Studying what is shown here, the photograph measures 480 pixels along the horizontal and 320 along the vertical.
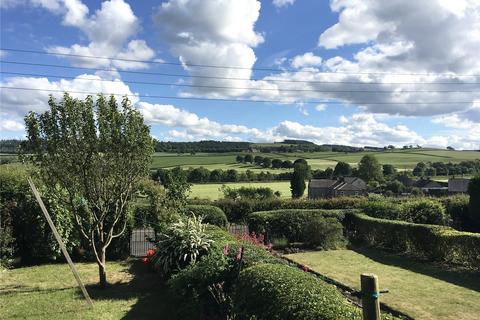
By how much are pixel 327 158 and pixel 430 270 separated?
70643 mm

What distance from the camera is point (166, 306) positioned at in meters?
8.29

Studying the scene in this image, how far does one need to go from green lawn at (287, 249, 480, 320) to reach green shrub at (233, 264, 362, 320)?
485cm

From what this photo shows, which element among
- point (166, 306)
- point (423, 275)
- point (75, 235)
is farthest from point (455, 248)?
point (75, 235)

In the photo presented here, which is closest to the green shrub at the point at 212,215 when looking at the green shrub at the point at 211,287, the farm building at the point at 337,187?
the green shrub at the point at 211,287

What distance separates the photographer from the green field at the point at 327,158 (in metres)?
63.2

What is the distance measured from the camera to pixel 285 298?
4172 mm

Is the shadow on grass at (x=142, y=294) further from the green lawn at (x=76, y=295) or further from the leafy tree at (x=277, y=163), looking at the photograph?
the leafy tree at (x=277, y=163)

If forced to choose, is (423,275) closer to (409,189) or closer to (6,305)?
(6,305)

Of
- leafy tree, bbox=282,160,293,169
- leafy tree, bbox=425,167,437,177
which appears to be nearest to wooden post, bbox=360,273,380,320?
leafy tree, bbox=282,160,293,169

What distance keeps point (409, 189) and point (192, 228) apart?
63.9m

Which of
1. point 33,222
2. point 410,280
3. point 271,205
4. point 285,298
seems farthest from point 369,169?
point 285,298

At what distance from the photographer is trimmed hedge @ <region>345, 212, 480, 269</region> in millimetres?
12805

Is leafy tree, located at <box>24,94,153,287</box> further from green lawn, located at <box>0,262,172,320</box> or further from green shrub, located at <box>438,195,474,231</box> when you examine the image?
green shrub, located at <box>438,195,474,231</box>

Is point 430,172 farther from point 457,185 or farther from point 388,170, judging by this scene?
point 457,185
